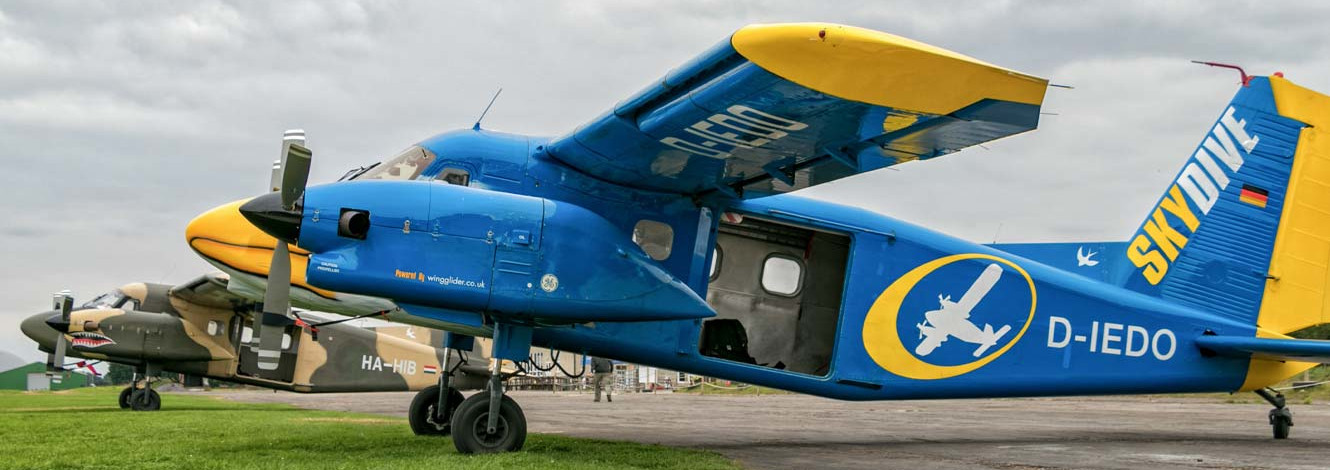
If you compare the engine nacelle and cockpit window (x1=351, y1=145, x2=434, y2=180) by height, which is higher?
cockpit window (x1=351, y1=145, x2=434, y2=180)

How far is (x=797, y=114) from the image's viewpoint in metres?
7.60

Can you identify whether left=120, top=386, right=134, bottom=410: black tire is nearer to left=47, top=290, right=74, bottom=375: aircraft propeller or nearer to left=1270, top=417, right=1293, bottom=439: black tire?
left=47, top=290, right=74, bottom=375: aircraft propeller

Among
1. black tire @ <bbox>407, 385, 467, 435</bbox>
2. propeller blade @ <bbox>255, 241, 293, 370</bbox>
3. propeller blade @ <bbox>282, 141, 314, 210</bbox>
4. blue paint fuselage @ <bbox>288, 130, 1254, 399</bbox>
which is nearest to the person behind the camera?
propeller blade @ <bbox>282, 141, 314, 210</bbox>

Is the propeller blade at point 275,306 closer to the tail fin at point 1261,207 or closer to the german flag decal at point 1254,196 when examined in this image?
the tail fin at point 1261,207

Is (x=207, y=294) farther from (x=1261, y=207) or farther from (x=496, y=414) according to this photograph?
(x=1261, y=207)

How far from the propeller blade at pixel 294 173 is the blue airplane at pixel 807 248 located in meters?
0.03

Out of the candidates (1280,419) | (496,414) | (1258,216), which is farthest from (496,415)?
(1280,419)

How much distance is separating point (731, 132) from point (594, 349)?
331cm

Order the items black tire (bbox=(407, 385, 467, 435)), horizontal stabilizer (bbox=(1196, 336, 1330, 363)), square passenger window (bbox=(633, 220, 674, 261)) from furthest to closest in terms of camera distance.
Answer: black tire (bbox=(407, 385, 467, 435)) < horizontal stabilizer (bbox=(1196, 336, 1330, 363)) < square passenger window (bbox=(633, 220, 674, 261))

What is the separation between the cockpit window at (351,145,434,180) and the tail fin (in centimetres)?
909

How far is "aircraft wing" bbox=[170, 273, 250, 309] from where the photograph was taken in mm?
21312

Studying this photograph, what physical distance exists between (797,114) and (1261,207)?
8817 mm

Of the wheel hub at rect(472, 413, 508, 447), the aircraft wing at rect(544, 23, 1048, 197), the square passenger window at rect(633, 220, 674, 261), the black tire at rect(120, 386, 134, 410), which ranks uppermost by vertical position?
the aircraft wing at rect(544, 23, 1048, 197)

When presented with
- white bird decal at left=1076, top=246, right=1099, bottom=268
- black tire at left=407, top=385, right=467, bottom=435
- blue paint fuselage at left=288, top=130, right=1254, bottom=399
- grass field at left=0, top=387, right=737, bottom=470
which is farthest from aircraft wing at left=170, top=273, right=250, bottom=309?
white bird decal at left=1076, top=246, right=1099, bottom=268
